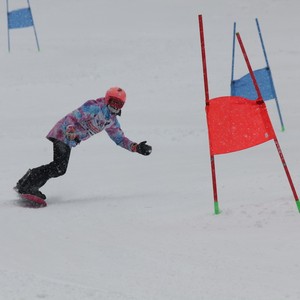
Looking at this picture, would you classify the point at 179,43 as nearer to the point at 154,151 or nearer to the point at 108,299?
the point at 154,151

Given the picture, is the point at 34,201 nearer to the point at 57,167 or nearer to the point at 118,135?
the point at 57,167

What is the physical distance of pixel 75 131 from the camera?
685 centimetres

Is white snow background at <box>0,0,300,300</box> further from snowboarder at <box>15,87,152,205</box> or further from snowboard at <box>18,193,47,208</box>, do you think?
snowboarder at <box>15,87,152,205</box>

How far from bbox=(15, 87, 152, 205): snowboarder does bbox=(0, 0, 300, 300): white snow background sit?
0.31 metres

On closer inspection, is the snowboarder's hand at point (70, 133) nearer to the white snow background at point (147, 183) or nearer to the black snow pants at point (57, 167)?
the black snow pants at point (57, 167)

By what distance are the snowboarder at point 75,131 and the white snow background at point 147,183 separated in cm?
31

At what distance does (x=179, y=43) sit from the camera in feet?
62.3

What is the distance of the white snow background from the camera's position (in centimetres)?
425

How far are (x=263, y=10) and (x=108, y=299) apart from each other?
2222cm

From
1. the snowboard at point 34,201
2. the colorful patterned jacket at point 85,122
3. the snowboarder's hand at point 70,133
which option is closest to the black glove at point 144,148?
the colorful patterned jacket at point 85,122

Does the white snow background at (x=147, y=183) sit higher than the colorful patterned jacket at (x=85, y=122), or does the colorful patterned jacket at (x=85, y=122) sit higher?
the colorful patterned jacket at (x=85, y=122)

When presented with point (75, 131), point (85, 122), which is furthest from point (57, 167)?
point (85, 122)

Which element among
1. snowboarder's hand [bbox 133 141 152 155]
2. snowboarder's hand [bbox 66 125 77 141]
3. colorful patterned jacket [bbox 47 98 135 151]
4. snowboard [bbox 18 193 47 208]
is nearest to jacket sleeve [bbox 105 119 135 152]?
colorful patterned jacket [bbox 47 98 135 151]

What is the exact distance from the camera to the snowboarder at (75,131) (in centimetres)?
673
